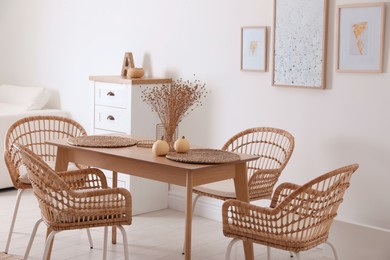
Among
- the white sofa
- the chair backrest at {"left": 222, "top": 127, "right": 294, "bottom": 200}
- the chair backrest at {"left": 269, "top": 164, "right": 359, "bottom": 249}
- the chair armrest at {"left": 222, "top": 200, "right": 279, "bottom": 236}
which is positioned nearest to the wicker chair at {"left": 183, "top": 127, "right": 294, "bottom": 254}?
the chair backrest at {"left": 222, "top": 127, "right": 294, "bottom": 200}

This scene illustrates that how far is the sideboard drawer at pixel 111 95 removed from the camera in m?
5.12

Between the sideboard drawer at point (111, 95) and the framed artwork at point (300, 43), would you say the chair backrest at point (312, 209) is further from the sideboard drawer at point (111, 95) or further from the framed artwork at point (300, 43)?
the sideboard drawer at point (111, 95)

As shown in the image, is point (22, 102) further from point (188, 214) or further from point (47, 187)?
point (188, 214)

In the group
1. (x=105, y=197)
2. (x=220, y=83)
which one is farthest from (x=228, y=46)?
(x=105, y=197)

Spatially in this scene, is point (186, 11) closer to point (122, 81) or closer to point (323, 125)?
point (122, 81)

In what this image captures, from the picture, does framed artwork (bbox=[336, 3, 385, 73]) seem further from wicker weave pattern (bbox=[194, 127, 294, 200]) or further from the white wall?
wicker weave pattern (bbox=[194, 127, 294, 200])

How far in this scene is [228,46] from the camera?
496 cm

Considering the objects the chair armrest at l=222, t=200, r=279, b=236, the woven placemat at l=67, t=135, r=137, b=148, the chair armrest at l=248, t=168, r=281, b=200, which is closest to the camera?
the chair armrest at l=222, t=200, r=279, b=236

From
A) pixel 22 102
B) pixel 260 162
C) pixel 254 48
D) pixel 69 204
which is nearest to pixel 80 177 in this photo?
pixel 69 204

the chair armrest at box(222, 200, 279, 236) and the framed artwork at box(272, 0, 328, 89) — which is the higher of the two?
the framed artwork at box(272, 0, 328, 89)

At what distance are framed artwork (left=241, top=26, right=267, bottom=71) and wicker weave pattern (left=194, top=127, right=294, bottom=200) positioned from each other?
1.57 feet

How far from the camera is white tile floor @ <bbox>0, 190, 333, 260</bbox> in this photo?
4277mm

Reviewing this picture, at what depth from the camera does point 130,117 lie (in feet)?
16.7

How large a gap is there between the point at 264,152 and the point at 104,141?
129 cm
